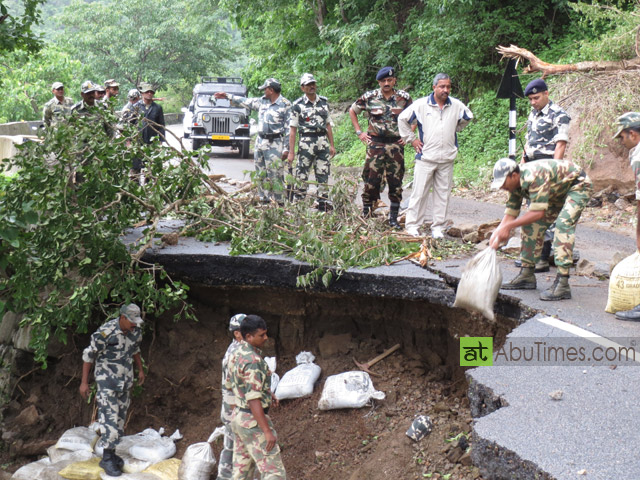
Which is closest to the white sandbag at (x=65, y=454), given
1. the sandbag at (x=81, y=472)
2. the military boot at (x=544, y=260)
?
the sandbag at (x=81, y=472)

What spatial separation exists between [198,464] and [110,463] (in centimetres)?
92

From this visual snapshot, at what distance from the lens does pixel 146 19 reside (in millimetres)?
31594

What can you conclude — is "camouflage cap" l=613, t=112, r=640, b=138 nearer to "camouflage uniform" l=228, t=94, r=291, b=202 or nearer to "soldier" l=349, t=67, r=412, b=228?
"soldier" l=349, t=67, r=412, b=228

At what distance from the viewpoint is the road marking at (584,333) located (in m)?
4.55

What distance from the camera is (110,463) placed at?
6.23 meters

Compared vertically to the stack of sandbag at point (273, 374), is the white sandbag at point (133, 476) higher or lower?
lower

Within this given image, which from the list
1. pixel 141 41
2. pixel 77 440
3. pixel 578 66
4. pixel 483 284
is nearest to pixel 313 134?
pixel 483 284

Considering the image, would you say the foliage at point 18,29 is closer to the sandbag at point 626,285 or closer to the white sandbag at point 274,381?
the white sandbag at point 274,381

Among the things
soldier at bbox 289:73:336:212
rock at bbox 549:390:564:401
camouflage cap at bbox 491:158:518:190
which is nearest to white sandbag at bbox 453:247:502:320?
camouflage cap at bbox 491:158:518:190

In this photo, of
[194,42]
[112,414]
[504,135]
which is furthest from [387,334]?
[194,42]

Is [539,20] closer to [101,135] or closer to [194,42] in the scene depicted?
[101,135]

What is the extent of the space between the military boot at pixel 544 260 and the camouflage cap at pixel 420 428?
1.95 meters

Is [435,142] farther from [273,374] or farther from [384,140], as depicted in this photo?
[273,374]

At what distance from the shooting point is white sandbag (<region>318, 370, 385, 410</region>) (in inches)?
232
